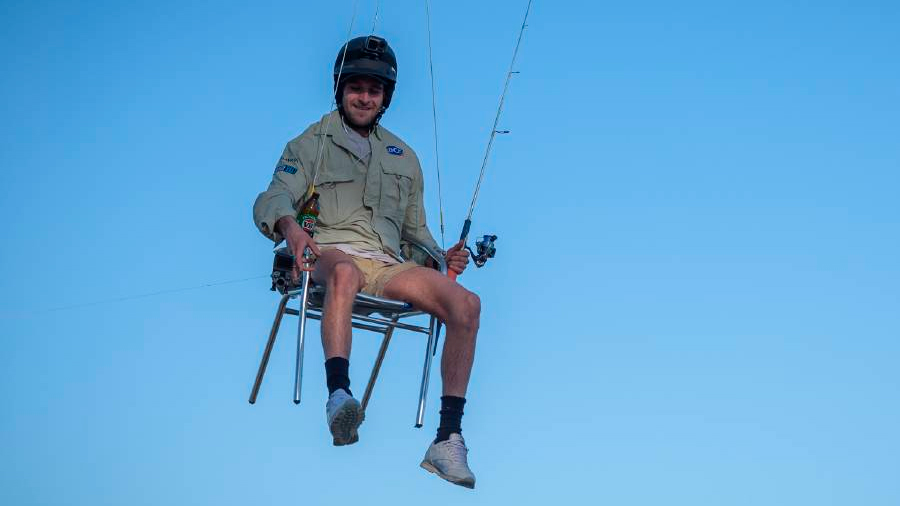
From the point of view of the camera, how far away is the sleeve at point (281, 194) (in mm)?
5391

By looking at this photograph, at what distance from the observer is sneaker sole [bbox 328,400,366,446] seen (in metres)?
4.76

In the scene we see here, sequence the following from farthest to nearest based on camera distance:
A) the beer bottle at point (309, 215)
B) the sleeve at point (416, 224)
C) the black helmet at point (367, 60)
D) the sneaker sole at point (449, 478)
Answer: the sleeve at point (416, 224) → the black helmet at point (367, 60) → the beer bottle at point (309, 215) → the sneaker sole at point (449, 478)

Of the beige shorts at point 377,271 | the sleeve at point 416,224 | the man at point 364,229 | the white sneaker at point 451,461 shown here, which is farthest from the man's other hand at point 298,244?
the sleeve at point 416,224

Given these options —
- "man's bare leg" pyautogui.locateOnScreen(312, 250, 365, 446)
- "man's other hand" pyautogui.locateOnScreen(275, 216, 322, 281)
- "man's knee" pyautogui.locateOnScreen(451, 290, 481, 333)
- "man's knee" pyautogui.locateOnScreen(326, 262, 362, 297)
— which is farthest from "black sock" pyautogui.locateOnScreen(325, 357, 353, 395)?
"man's knee" pyautogui.locateOnScreen(451, 290, 481, 333)

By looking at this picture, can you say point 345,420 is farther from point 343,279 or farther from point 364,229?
point 364,229

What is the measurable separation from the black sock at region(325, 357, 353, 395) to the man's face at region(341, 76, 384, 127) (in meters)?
1.37

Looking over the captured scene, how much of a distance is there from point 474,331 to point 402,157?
118cm

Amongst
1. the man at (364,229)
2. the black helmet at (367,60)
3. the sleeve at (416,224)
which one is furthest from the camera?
the sleeve at (416,224)

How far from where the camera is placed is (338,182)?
5.90 meters

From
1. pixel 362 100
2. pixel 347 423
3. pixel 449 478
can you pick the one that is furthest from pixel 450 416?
pixel 362 100

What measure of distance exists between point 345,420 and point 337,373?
0.33 m

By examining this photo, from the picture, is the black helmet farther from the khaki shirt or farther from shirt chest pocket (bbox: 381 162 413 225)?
shirt chest pocket (bbox: 381 162 413 225)

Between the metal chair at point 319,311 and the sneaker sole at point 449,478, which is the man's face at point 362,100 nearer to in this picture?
the metal chair at point 319,311

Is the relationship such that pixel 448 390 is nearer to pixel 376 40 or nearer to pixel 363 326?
pixel 363 326
